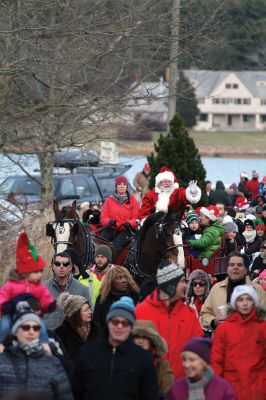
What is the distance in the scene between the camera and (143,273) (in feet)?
53.0

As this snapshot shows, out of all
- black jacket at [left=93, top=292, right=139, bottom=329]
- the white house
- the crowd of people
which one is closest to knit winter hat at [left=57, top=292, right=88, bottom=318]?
the crowd of people

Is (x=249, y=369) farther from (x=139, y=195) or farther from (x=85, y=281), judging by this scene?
(x=139, y=195)

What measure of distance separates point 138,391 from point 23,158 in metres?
16.7

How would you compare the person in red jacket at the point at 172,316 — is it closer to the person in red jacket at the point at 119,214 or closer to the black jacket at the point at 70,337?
the black jacket at the point at 70,337

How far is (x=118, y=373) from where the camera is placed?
8.48 metres

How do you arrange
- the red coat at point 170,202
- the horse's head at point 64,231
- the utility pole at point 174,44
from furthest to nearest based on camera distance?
1. the utility pole at point 174,44
2. the horse's head at point 64,231
3. the red coat at point 170,202

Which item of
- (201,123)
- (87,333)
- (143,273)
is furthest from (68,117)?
(201,123)

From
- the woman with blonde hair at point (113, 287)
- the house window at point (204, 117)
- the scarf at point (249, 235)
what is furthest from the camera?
the house window at point (204, 117)

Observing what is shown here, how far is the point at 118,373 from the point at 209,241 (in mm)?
8924

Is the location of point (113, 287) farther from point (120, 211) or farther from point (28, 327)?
point (120, 211)

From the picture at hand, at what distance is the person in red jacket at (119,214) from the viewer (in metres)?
17.8

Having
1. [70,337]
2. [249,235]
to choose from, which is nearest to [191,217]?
[249,235]

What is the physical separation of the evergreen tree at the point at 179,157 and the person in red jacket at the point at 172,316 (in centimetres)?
1707

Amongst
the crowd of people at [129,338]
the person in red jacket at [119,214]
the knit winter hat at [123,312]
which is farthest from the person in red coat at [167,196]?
the knit winter hat at [123,312]
